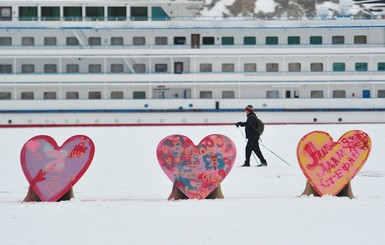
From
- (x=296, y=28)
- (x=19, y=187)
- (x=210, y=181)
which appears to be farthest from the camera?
(x=296, y=28)

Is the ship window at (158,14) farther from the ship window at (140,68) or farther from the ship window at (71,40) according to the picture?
the ship window at (71,40)

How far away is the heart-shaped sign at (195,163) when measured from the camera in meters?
8.10

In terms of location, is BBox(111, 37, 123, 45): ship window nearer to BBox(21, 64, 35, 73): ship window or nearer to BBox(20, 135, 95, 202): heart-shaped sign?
BBox(21, 64, 35, 73): ship window

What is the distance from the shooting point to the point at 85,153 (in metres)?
8.18

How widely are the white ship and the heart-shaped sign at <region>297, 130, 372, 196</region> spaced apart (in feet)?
90.3

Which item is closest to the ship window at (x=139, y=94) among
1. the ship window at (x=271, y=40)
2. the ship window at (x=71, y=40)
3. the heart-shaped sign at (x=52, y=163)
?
the ship window at (x=71, y=40)

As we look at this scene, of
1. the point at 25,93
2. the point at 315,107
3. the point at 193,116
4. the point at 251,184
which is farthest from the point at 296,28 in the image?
the point at 251,184

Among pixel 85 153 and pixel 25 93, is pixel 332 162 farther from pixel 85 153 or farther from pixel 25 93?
pixel 25 93

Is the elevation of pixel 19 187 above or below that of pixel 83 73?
below

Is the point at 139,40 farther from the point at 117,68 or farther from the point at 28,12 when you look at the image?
the point at 28,12

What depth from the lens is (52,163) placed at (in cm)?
809

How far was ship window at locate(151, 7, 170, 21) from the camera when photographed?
127 feet

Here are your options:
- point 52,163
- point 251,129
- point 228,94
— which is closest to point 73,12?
point 228,94

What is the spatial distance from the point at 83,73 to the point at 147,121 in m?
4.74
